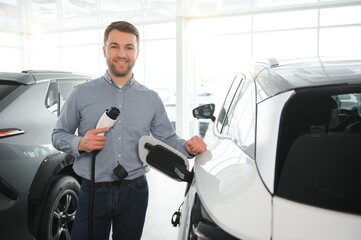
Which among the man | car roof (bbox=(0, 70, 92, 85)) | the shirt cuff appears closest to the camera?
the shirt cuff

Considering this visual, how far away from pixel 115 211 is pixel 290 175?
1.10 meters

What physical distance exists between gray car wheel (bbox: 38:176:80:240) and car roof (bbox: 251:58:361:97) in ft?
5.93

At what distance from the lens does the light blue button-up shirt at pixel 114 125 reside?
184 cm

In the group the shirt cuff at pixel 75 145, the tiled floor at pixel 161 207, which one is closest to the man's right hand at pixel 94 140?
the shirt cuff at pixel 75 145

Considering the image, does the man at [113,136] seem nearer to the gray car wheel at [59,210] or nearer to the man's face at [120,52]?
the man's face at [120,52]

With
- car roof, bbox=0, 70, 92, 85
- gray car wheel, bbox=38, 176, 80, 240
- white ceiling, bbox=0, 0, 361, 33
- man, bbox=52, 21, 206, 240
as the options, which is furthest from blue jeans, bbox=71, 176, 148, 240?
white ceiling, bbox=0, 0, 361, 33

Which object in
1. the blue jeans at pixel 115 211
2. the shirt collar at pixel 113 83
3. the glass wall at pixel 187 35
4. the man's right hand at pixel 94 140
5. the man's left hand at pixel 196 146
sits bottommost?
the blue jeans at pixel 115 211

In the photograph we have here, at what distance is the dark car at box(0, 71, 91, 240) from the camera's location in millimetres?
2238

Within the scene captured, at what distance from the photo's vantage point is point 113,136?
185 centimetres

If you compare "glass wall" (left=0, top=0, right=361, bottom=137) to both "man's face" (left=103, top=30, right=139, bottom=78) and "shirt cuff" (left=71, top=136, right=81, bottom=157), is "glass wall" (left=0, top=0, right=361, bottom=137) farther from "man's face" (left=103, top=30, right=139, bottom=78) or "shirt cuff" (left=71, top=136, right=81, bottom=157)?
"shirt cuff" (left=71, top=136, right=81, bottom=157)

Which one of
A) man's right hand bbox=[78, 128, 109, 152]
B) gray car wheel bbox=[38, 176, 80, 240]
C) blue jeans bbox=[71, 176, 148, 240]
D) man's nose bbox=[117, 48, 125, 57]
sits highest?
man's nose bbox=[117, 48, 125, 57]

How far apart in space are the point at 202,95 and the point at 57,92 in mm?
9612

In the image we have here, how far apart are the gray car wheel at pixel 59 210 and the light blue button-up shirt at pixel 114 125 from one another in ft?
3.00

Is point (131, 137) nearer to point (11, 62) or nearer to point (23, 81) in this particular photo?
point (23, 81)
